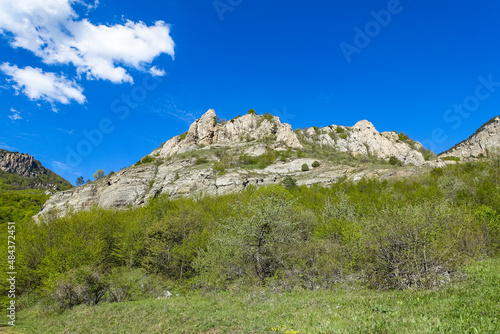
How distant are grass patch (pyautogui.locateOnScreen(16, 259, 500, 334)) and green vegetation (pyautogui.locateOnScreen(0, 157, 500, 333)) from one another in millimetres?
59

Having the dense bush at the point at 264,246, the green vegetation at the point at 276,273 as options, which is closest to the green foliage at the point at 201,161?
the dense bush at the point at 264,246

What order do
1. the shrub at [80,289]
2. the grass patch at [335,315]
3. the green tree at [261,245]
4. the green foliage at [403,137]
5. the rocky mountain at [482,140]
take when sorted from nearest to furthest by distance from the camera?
the grass patch at [335,315], the green tree at [261,245], the shrub at [80,289], the rocky mountain at [482,140], the green foliage at [403,137]

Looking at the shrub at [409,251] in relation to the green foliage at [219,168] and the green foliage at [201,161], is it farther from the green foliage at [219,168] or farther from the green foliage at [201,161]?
the green foliage at [201,161]

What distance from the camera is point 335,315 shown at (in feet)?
28.1

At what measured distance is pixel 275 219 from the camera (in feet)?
65.3

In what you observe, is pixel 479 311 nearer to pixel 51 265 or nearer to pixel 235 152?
pixel 51 265

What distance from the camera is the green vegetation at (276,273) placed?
8836 mm

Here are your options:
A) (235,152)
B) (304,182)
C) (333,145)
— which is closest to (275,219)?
(304,182)

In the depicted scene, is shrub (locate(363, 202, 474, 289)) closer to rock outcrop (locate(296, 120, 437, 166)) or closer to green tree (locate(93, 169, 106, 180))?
rock outcrop (locate(296, 120, 437, 166))

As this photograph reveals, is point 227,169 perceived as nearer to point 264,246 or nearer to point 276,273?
point 264,246

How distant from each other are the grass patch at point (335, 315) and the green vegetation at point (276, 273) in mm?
59

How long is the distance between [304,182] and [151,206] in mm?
44242

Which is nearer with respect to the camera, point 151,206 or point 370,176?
point 151,206

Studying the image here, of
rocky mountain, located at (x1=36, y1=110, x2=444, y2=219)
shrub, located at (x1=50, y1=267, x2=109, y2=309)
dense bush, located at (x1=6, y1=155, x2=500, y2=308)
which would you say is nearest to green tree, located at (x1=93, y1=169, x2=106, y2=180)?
rocky mountain, located at (x1=36, y1=110, x2=444, y2=219)
